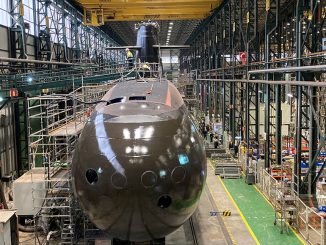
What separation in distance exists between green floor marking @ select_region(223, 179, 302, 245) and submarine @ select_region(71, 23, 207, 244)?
30.1 feet

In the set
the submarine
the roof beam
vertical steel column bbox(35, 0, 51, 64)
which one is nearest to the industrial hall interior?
the submarine

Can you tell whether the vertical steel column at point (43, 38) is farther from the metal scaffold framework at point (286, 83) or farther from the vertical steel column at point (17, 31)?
the metal scaffold framework at point (286, 83)

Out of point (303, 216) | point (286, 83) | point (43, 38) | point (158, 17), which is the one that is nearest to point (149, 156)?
point (286, 83)

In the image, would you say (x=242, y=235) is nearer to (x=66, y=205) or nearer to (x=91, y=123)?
(x=66, y=205)

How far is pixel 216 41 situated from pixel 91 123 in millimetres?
36834

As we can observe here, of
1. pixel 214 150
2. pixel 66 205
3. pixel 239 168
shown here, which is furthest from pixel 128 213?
pixel 214 150

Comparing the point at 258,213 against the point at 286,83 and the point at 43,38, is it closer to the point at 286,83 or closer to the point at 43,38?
the point at 286,83

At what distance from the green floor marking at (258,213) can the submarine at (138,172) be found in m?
9.18

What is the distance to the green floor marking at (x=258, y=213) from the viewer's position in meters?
16.3

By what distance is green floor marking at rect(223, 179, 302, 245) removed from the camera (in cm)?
1628

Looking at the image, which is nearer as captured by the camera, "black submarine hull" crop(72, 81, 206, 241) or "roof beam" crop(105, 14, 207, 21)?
"black submarine hull" crop(72, 81, 206, 241)

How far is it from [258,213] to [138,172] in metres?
13.4

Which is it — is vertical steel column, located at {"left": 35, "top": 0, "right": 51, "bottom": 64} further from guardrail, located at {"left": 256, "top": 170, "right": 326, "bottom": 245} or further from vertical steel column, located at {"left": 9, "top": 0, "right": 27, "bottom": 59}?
guardrail, located at {"left": 256, "top": 170, "right": 326, "bottom": 245}

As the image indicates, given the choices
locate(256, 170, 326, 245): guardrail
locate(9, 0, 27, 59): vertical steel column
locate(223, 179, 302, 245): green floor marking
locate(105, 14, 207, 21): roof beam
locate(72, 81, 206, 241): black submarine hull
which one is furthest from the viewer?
locate(105, 14, 207, 21): roof beam
